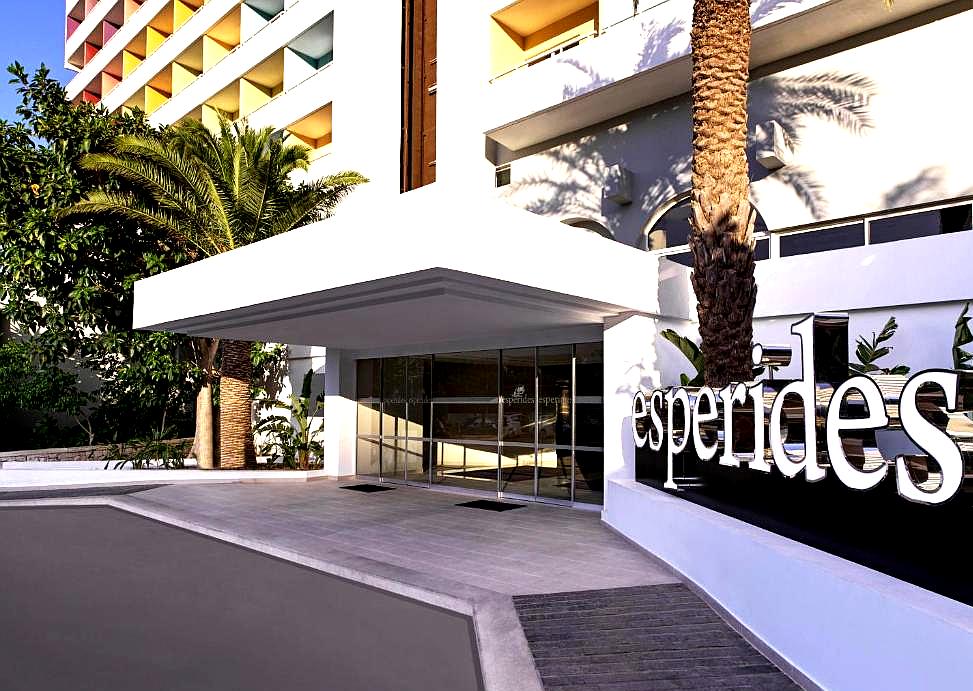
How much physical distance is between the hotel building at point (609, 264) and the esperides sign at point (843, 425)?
0.95 feet

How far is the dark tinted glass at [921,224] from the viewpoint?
1244 cm

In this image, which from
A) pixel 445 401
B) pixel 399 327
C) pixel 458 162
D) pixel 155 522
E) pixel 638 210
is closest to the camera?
pixel 155 522

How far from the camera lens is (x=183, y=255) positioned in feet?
63.6

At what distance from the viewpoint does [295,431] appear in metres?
20.9

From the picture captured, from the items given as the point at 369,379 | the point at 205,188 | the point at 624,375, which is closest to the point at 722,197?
the point at 624,375

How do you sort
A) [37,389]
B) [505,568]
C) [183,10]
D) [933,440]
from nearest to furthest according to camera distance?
[933,440] < [505,568] < [37,389] < [183,10]

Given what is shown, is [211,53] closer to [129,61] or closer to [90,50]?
[129,61]

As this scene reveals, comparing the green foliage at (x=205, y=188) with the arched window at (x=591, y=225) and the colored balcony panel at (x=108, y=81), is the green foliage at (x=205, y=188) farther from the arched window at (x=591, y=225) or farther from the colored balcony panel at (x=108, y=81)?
the colored balcony panel at (x=108, y=81)

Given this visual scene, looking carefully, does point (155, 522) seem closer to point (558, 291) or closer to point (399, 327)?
point (399, 327)

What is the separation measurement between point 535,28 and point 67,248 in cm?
1342

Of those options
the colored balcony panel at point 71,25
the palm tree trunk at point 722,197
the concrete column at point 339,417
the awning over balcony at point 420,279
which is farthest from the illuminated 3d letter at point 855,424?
the colored balcony panel at point 71,25

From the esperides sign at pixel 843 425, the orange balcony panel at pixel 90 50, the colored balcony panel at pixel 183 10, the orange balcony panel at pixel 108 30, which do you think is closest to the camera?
the esperides sign at pixel 843 425

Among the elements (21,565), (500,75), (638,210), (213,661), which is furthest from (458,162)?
(213,661)

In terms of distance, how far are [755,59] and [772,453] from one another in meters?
11.2
